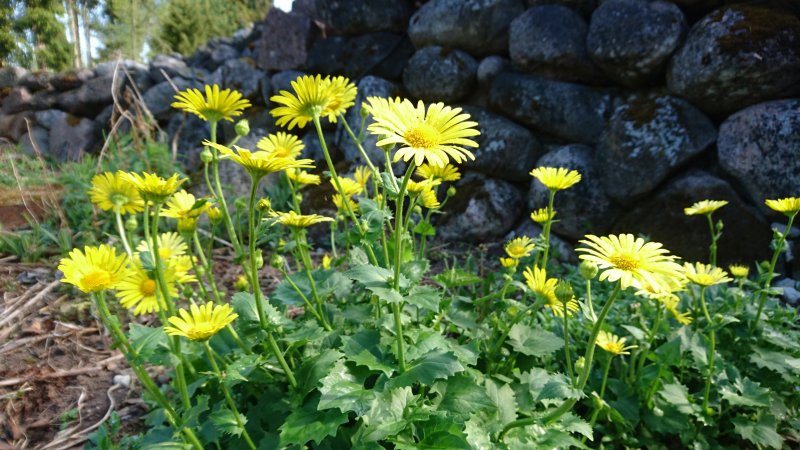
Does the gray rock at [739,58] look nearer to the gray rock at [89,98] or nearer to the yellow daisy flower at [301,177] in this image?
the yellow daisy flower at [301,177]

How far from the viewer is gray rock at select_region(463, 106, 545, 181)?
11.3ft

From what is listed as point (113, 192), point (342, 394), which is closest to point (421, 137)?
point (342, 394)

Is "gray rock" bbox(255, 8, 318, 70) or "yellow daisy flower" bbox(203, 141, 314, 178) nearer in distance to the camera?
"yellow daisy flower" bbox(203, 141, 314, 178)

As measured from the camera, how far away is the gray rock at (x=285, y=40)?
4637 millimetres

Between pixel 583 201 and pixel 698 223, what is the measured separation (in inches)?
26.3

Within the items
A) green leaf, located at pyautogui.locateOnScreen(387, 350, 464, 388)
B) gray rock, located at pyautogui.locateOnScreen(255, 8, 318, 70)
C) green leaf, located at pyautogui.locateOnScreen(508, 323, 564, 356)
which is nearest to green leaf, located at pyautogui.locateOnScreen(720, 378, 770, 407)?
green leaf, located at pyautogui.locateOnScreen(508, 323, 564, 356)

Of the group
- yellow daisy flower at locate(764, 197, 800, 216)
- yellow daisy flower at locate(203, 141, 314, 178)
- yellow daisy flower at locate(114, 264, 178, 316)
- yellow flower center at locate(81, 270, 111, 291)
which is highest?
yellow daisy flower at locate(203, 141, 314, 178)

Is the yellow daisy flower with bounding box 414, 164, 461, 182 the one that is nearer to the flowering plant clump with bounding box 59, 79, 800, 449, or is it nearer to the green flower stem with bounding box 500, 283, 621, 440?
the flowering plant clump with bounding box 59, 79, 800, 449

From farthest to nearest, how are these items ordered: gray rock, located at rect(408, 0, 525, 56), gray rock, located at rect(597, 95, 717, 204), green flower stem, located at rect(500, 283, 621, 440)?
gray rock, located at rect(408, 0, 525, 56) → gray rock, located at rect(597, 95, 717, 204) → green flower stem, located at rect(500, 283, 621, 440)

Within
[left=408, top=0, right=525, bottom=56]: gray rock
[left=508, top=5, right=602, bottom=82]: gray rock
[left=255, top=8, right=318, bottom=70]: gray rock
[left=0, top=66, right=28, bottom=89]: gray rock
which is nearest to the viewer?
[left=508, top=5, right=602, bottom=82]: gray rock

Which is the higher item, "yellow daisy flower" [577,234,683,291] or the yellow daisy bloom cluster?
the yellow daisy bloom cluster

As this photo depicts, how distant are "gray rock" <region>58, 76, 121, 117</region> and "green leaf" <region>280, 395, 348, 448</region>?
21.9 ft

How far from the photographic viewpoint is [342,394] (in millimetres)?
1056

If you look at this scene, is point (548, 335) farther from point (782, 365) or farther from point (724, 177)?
point (724, 177)
